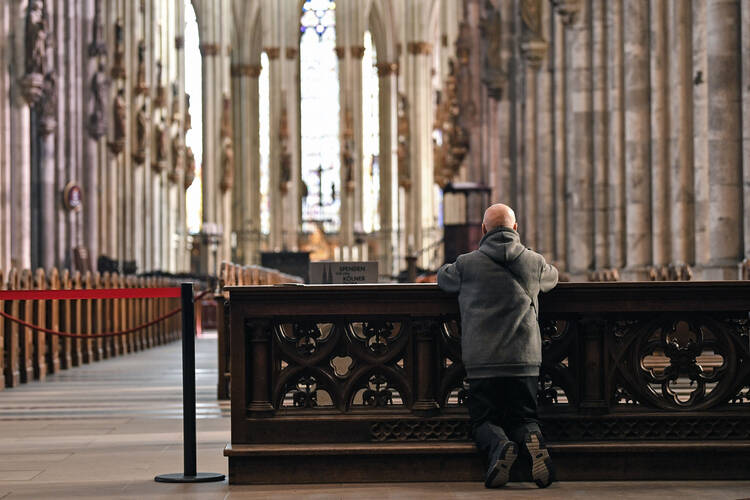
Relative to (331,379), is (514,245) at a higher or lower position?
higher

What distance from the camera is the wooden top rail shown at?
6.88 meters

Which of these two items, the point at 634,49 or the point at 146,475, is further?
the point at 634,49

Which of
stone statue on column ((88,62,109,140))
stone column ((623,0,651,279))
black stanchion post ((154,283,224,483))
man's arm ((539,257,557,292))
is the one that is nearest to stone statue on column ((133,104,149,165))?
stone statue on column ((88,62,109,140))

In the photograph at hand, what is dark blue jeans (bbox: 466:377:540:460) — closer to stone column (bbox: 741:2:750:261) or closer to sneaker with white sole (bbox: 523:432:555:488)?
sneaker with white sole (bbox: 523:432:555:488)

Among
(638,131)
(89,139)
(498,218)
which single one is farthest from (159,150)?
(498,218)

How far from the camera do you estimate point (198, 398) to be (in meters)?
12.3

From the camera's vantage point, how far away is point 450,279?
683 centimetres

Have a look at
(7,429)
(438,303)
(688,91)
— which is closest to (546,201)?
(688,91)

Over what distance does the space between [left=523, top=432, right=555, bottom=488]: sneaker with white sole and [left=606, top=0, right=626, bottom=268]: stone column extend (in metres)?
14.9

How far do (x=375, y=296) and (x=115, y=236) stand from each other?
32.4 metres

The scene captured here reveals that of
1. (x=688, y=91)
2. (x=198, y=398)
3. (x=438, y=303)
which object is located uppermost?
(x=688, y=91)

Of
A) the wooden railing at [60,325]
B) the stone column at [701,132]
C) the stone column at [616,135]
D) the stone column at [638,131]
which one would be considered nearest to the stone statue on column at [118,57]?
the wooden railing at [60,325]

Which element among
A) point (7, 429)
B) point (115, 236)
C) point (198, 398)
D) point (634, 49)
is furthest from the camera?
point (115, 236)

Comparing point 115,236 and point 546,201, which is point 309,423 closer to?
point 546,201
